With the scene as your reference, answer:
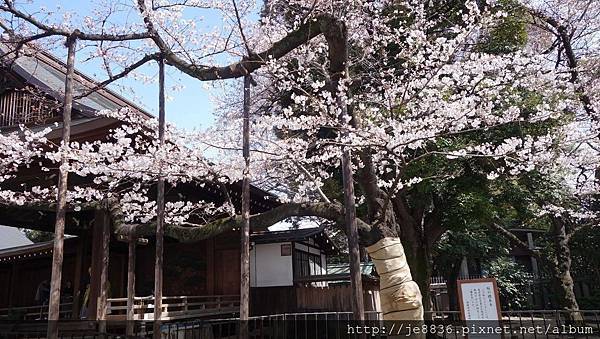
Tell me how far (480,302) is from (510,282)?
14824mm

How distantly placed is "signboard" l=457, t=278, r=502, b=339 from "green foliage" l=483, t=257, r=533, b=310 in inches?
540

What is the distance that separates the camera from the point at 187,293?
12.5 metres

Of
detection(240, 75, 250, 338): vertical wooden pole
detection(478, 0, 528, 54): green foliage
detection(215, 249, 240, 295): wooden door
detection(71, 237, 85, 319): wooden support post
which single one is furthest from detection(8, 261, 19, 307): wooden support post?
detection(478, 0, 528, 54): green foliage

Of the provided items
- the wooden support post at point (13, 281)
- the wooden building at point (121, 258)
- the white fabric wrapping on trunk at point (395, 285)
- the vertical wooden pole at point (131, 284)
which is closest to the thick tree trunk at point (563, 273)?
the wooden building at point (121, 258)

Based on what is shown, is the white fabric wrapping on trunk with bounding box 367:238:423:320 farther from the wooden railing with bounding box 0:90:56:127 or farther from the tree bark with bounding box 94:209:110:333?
the wooden railing with bounding box 0:90:56:127

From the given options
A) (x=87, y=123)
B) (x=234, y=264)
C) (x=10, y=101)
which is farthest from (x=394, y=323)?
(x=10, y=101)

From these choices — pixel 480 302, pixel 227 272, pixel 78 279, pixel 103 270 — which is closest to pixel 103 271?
pixel 103 270

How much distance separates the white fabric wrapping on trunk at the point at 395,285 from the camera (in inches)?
211

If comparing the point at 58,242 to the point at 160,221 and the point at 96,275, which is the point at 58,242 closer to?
the point at 160,221

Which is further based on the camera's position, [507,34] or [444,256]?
[444,256]

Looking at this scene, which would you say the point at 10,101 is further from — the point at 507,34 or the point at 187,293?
the point at 507,34

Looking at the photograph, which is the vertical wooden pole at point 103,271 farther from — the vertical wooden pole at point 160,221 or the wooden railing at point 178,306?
the vertical wooden pole at point 160,221

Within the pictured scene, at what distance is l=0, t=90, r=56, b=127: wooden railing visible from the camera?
9.76m

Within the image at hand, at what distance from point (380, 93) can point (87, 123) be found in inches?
232
